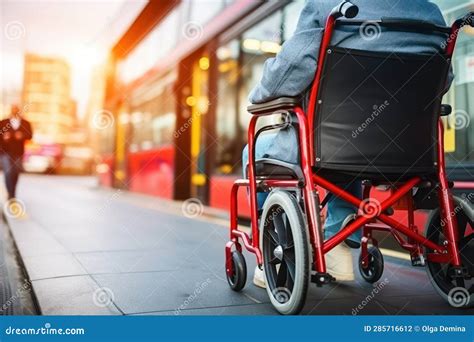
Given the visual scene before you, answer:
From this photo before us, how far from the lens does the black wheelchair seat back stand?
185 cm

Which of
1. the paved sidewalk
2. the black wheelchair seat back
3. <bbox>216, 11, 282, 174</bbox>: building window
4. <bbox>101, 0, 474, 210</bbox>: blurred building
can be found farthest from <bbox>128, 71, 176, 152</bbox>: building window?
the black wheelchair seat back

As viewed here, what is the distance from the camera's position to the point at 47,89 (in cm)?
428

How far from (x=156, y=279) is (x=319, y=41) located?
1.39 meters

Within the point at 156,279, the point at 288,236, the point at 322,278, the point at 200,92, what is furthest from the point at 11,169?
the point at 322,278

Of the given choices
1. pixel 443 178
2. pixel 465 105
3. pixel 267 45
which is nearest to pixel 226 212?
pixel 267 45

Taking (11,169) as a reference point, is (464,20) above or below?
above

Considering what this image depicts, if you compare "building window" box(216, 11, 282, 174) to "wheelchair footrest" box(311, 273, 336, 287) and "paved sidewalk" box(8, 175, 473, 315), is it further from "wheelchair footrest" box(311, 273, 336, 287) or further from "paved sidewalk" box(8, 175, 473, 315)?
"wheelchair footrest" box(311, 273, 336, 287)

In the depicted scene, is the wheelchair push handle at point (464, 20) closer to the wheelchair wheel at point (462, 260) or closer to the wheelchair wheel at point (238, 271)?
the wheelchair wheel at point (462, 260)

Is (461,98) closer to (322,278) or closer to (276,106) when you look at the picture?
(276,106)

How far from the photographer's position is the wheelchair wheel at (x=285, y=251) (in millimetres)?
1693

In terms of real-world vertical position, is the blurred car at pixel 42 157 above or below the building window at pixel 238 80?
below

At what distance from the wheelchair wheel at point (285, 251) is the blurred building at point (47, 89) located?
1.85 metres

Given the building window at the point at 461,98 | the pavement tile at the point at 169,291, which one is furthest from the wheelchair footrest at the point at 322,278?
the building window at the point at 461,98

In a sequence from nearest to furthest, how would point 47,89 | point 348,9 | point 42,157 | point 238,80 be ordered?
1. point 348,9
2. point 47,89
3. point 238,80
4. point 42,157
